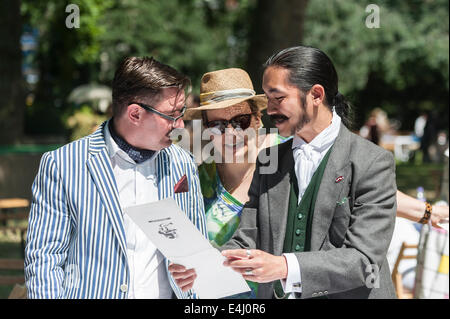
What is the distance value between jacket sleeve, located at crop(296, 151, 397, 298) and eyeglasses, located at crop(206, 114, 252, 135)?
39.9 inches

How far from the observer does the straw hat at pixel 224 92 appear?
11.1 feet

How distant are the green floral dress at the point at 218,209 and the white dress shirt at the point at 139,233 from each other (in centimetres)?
52

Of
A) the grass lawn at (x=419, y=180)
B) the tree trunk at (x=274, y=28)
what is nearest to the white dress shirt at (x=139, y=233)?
the tree trunk at (x=274, y=28)

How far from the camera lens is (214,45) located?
35.8 meters

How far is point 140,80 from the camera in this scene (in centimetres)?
271

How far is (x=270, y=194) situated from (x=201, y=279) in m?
0.43

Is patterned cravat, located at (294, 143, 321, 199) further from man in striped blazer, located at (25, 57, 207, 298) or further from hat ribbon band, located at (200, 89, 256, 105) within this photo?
hat ribbon band, located at (200, 89, 256, 105)

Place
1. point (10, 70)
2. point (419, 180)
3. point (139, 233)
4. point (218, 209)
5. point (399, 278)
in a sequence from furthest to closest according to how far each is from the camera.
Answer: point (419, 180), point (10, 70), point (399, 278), point (218, 209), point (139, 233)

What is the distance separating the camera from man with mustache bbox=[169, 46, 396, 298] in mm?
2393

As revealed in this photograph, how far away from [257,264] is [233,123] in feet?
3.70

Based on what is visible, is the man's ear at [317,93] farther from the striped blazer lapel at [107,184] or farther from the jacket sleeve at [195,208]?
Answer: the striped blazer lapel at [107,184]

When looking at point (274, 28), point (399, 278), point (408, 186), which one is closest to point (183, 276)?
point (399, 278)

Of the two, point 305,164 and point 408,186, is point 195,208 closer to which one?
point 305,164

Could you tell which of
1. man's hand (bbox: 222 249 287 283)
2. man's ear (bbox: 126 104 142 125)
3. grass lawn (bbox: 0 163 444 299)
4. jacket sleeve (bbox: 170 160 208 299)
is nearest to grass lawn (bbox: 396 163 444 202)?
grass lawn (bbox: 0 163 444 299)
